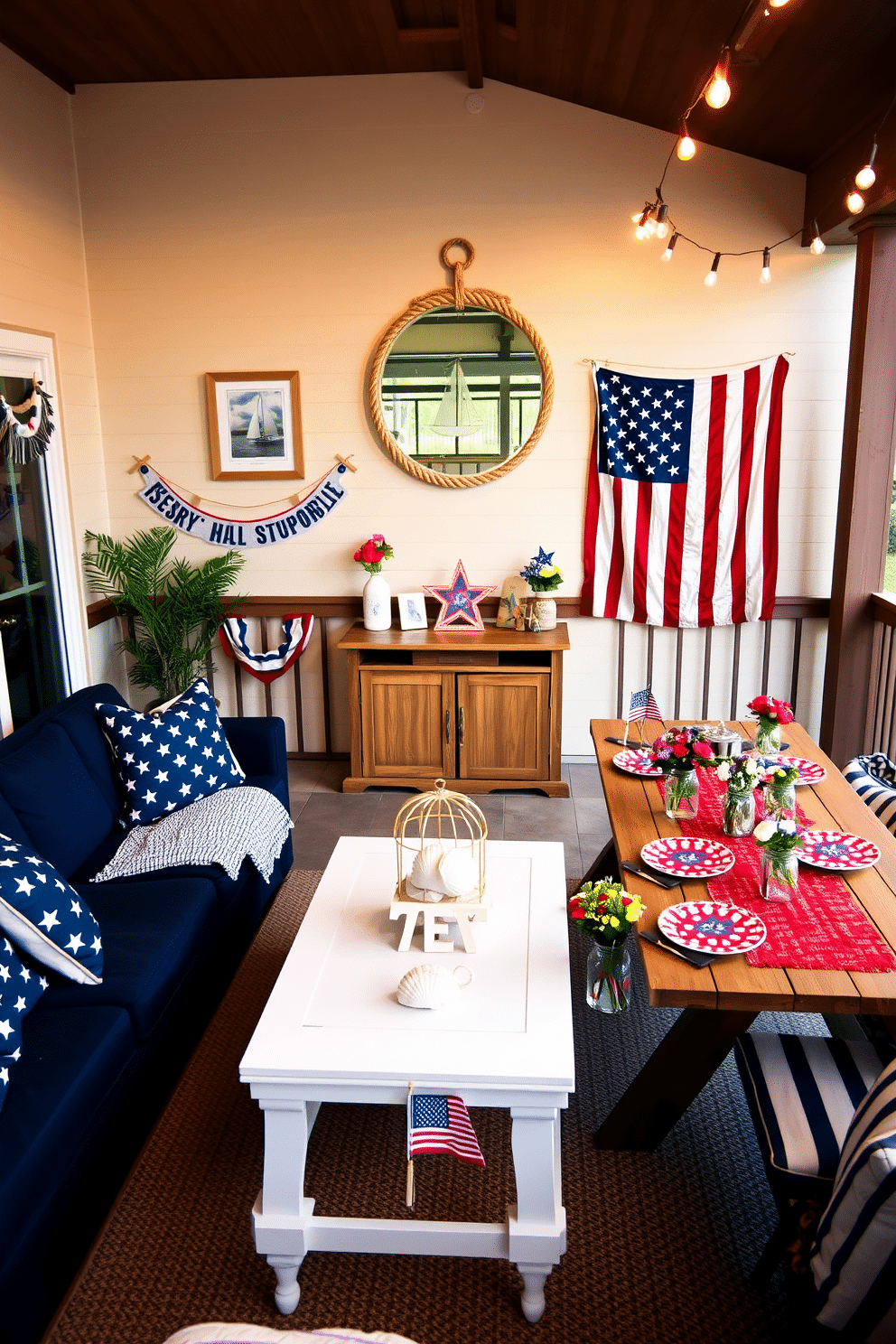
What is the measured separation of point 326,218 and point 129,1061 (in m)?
3.96

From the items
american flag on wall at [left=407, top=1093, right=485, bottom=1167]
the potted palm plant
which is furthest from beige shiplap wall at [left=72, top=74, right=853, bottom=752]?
american flag on wall at [left=407, top=1093, right=485, bottom=1167]

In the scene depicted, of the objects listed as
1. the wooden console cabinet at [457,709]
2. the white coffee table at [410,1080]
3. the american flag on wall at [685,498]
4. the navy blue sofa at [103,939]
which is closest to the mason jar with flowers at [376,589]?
the wooden console cabinet at [457,709]

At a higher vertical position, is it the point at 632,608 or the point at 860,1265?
the point at 632,608

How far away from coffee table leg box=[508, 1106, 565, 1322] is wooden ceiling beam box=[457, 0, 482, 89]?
3848 mm

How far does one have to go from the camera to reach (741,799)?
278 cm

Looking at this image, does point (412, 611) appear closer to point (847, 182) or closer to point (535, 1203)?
point (847, 182)

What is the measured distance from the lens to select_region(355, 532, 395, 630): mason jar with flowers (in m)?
5.00

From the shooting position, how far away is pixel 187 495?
5219mm

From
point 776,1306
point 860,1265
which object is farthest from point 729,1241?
point 860,1265

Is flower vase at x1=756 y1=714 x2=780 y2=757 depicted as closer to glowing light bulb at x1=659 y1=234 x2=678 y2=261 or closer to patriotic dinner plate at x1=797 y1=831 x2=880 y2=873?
patriotic dinner plate at x1=797 y1=831 x2=880 y2=873

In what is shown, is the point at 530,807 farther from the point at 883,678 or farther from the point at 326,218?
the point at 326,218

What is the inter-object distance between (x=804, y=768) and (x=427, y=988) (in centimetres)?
158

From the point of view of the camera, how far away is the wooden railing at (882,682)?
4.44 meters

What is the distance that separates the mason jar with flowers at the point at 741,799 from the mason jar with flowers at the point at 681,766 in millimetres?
85
